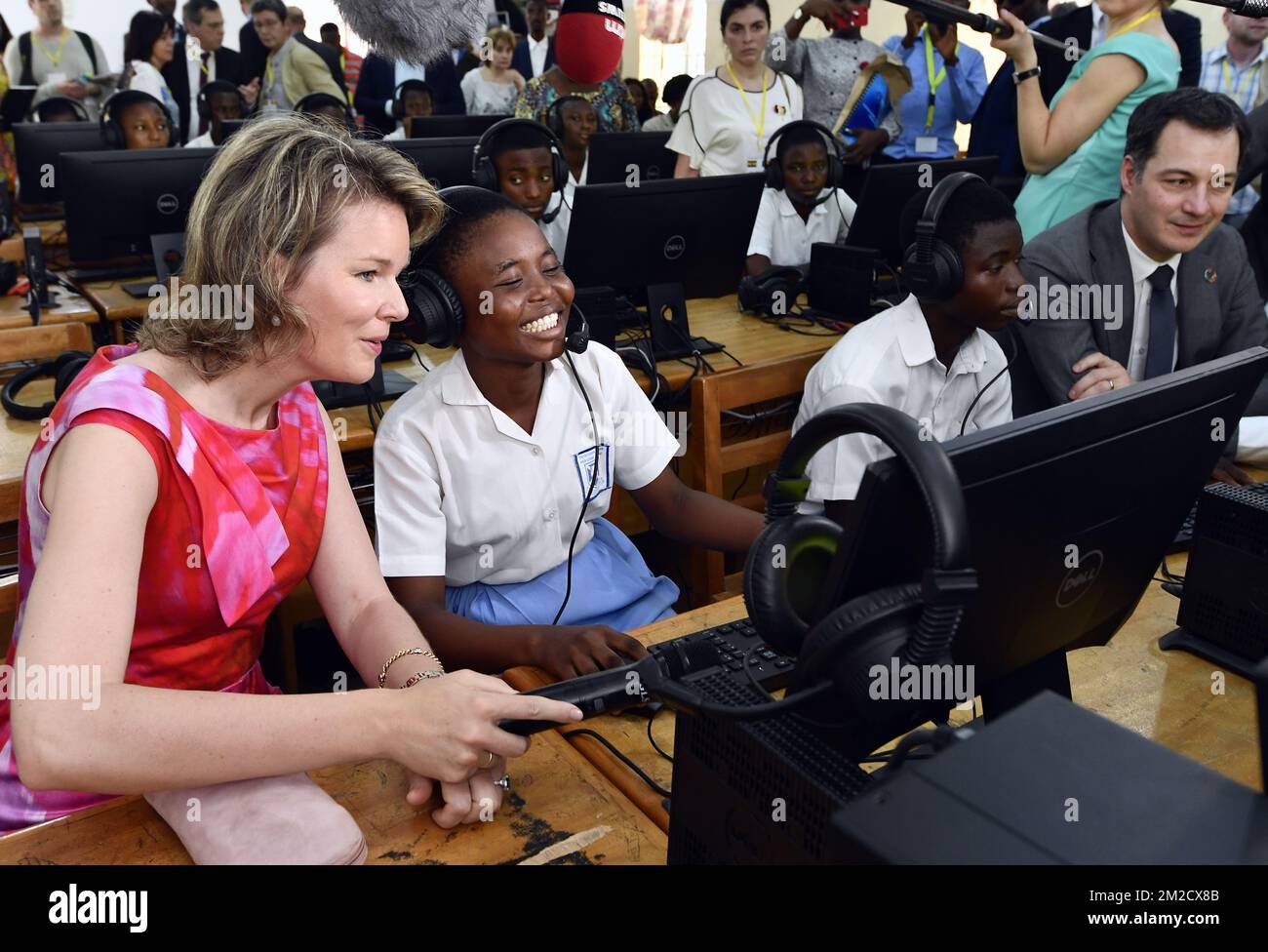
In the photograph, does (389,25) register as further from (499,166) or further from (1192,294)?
(499,166)

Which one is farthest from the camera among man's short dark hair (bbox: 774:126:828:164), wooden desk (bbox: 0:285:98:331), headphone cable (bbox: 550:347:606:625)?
man's short dark hair (bbox: 774:126:828:164)

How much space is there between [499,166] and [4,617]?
152cm

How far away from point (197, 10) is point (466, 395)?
5.59 meters

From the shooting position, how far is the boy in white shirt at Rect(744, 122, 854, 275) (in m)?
3.20

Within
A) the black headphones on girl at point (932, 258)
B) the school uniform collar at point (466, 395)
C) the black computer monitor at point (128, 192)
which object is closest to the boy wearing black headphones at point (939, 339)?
the black headphones on girl at point (932, 258)

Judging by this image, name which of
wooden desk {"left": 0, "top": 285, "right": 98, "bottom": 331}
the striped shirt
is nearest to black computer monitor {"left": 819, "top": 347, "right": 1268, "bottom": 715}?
wooden desk {"left": 0, "top": 285, "right": 98, "bottom": 331}

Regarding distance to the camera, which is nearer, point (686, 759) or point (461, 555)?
point (686, 759)

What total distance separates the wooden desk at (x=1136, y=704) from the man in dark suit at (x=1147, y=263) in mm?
684

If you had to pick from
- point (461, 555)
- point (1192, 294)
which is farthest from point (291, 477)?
point (1192, 294)

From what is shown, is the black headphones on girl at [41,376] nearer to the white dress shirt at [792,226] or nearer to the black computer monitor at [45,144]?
the black computer monitor at [45,144]

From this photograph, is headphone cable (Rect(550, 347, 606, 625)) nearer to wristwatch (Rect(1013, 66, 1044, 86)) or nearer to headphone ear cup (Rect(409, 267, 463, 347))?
headphone ear cup (Rect(409, 267, 463, 347))

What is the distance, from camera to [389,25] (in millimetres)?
828

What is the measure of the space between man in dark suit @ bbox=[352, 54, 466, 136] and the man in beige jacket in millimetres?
478
